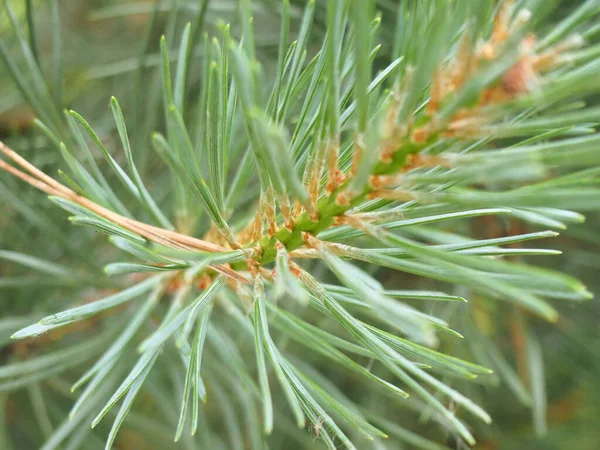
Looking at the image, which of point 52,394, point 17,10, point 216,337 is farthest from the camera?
point 17,10

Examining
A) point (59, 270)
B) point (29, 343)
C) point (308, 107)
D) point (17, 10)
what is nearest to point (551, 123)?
point (308, 107)

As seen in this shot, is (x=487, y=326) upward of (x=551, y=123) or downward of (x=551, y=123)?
downward

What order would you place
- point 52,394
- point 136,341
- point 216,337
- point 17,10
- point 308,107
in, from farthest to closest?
point 17,10 → point 52,394 → point 136,341 → point 216,337 → point 308,107

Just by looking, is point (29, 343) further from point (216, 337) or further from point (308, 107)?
point (308, 107)

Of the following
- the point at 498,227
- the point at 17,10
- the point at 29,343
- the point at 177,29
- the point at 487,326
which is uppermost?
the point at 17,10

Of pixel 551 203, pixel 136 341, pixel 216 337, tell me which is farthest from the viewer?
pixel 136 341

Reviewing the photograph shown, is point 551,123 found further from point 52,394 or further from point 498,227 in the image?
point 52,394

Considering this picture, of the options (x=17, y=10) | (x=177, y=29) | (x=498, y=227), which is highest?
(x=17, y=10)

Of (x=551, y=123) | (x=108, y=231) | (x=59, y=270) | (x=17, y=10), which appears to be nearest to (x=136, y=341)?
(x=59, y=270)

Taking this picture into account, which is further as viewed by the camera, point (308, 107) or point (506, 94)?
point (308, 107)
